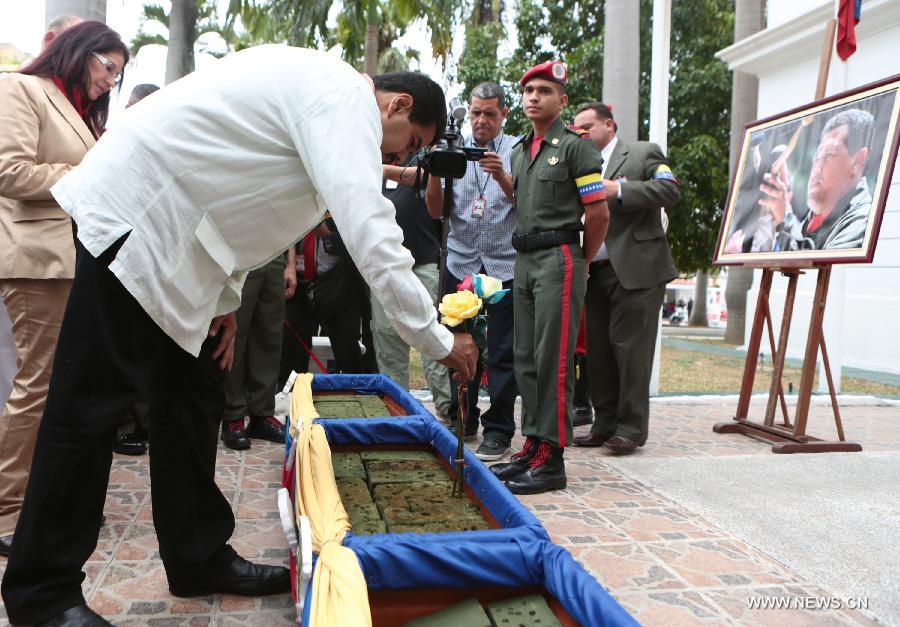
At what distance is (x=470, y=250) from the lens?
14.1 ft

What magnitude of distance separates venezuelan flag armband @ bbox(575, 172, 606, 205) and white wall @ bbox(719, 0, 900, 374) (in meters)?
5.13

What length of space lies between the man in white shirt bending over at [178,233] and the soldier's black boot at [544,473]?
153cm

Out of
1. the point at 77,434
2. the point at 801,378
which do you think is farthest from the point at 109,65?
the point at 801,378

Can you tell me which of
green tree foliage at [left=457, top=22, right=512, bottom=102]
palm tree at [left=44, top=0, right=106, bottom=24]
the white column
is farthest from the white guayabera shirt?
green tree foliage at [left=457, top=22, right=512, bottom=102]

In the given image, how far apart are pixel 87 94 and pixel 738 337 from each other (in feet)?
43.3

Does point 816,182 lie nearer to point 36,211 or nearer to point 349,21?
point 36,211

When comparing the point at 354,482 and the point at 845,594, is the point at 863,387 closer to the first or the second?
the point at 845,594

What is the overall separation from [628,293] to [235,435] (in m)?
2.35

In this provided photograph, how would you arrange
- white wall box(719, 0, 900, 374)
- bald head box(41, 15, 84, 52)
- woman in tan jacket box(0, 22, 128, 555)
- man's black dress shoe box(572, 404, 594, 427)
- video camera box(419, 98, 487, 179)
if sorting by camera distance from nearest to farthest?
woman in tan jacket box(0, 22, 128, 555), bald head box(41, 15, 84, 52), video camera box(419, 98, 487, 179), man's black dress shoe box(572, 404, 594, 427), white wall box(719, 0, 900, 374)

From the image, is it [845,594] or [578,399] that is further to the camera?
[578,399]

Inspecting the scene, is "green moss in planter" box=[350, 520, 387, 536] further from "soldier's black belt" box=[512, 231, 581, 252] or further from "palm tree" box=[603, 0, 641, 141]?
"palm tree" box=[603, 0, 641, 141]

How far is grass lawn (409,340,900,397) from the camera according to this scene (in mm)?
7082

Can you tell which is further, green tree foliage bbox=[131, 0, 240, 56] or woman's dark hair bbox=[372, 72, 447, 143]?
green tree foliage bbox=[131, 0, 240, 56]

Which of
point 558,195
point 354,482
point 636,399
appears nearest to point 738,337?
point 636,399
